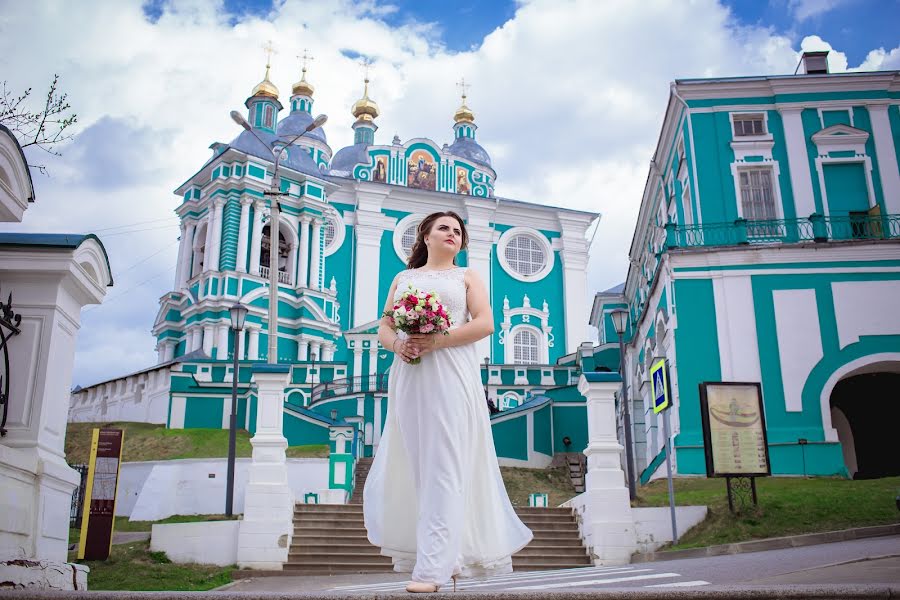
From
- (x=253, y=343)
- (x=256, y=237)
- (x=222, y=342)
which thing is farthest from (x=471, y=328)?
(x=256, y=237)

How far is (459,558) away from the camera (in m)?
5.15

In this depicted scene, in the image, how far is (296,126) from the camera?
56.6m

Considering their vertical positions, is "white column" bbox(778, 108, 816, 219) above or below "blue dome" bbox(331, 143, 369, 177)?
below

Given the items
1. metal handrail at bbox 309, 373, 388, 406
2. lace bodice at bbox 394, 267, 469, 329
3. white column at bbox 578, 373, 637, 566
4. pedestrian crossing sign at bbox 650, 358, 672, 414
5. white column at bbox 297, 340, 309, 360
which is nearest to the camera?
lace bodice at bbox 394, 267, 469, 329

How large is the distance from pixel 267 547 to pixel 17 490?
7.85 m

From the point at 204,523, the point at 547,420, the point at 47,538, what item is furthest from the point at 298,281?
the point at 47,538

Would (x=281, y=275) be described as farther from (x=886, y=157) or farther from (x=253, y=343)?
(x=886, y=157)

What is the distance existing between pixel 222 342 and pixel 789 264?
86.3 feet

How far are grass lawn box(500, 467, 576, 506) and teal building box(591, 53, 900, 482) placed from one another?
8.17 ft

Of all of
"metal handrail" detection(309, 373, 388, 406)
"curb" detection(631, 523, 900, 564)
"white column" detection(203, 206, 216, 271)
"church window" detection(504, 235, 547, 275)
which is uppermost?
"church window" detection(504, 235, 547, 275)

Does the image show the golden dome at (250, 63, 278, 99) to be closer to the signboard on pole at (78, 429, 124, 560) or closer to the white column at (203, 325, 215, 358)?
the white column at (203, 325, 215, 358)

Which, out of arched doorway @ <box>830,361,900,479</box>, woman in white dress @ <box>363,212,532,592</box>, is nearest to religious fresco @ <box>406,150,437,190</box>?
arched doorway @ <box>830,361,900,479</box>

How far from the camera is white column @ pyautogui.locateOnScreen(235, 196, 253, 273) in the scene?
4107 cm

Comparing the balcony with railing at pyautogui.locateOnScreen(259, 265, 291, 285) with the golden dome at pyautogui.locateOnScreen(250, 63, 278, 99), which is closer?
the balcony with railing at pyautogui.locateOnScreen(259, 265, 291, 285)
